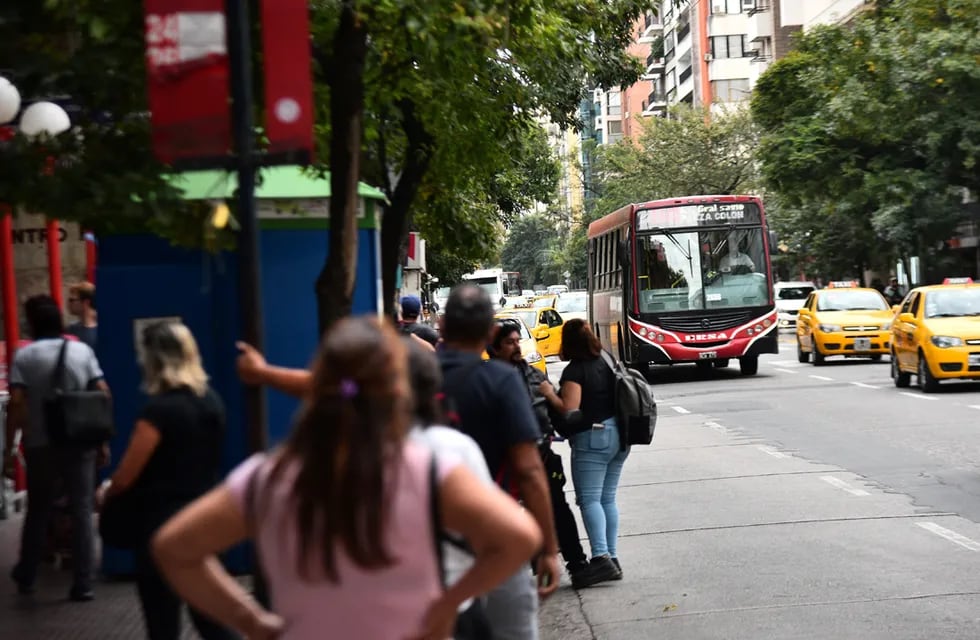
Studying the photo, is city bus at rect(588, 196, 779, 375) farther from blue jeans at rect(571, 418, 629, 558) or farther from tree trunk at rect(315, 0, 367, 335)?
tree trunk at rect(315, 0, 367, 335)

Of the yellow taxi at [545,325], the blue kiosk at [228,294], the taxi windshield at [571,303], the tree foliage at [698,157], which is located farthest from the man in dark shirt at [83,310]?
the tree foliage at [698,157]

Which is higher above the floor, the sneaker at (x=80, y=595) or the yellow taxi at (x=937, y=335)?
the yellow taxi at (x=937, y=335)

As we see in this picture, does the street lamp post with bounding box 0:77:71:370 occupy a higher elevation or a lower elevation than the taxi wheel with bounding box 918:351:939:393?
higher

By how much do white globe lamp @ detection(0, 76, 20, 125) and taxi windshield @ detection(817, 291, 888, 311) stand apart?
24214 mm

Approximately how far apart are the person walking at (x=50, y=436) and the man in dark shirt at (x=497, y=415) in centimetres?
404

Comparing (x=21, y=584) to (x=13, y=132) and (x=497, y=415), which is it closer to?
(x=13, y=132)

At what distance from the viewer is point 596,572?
31.2 feet

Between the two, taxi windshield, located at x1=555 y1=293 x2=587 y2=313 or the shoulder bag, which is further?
taxi windshield, located at x1=555 y1=293 x2=587 y2=313

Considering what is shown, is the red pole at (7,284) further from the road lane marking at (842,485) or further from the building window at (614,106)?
the building window at (614,106)

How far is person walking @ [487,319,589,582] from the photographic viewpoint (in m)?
8.37

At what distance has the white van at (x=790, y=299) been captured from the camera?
59156mm

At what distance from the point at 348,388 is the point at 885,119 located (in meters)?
37.9

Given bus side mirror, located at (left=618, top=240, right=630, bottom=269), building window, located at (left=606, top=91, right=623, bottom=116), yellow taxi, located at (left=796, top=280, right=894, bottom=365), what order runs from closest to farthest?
bus side mirror, located at (left=618, top=240, right=630, bottom=269), yellow taxi, located at (left=796, top=280, right=894, bottom=365), building window, located at (left=606, top=91, right=623, bottom=116)

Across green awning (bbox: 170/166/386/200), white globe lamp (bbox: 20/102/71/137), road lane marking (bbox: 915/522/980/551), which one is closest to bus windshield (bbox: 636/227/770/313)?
road lane marking (bbox: 915/522/980/551)
